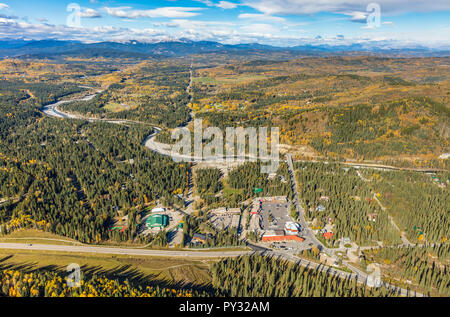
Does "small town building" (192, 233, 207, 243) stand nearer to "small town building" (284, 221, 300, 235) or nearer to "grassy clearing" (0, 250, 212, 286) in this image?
"grassy clearing" (0, 250, 212, 286)

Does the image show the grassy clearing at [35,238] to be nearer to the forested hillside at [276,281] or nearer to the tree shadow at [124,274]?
the tree shadow at [124,274]

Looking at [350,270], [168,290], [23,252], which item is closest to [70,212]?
[23,252]

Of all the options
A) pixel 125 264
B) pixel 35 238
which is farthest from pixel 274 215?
pixel 35 238

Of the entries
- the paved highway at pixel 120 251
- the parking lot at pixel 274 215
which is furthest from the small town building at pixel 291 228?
the paved highway at pixel 120 251

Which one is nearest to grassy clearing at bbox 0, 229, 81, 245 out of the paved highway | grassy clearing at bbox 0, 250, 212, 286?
the paved highway

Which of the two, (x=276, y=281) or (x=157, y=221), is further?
(x=157, y=221)

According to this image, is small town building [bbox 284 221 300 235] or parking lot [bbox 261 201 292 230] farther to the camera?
parking lot [bbox 261 201 292 230]

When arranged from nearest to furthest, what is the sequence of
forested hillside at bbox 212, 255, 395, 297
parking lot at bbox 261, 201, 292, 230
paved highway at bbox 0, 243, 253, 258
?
forested hillside at bbox 212, 255, 395, 297
paved highway at bbox 0, 243, 253, 258
parking lot at bbox 261, 201, 292, 230

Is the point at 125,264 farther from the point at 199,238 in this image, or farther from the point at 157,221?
the point at 199,238

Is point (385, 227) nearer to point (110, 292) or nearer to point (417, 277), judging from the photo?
point (417, 277)
